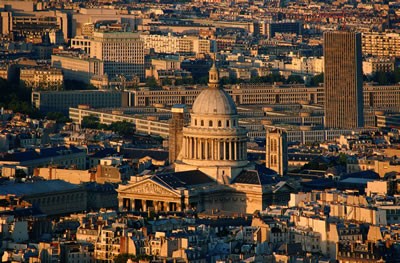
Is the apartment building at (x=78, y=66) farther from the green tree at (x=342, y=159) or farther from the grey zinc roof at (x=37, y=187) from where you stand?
the grey zinc roof at (x=37, y=187)

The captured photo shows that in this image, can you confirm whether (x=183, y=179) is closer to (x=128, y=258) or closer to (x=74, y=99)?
(x=128, y=258)

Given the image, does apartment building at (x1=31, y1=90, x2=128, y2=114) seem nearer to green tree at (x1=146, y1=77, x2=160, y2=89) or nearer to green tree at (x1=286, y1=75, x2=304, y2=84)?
green tree at (x1=146, y1=77, x2=160, y2=89)

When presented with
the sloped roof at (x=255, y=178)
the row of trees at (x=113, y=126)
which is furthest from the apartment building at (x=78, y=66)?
the sloped roof at (x=255, y=178)

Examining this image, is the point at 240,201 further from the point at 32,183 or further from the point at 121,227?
the point at 121,227

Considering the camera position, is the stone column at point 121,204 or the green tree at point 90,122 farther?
the green tree at point 90,122

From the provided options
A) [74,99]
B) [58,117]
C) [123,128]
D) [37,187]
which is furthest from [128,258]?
[74,99]

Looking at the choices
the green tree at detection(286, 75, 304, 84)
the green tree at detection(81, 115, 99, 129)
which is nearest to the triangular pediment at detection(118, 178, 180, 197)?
the green tree at detection(81, 115, 99, 129)
